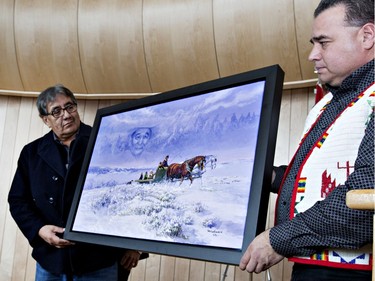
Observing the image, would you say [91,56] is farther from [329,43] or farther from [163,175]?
[329,43]

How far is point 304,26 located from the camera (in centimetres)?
288

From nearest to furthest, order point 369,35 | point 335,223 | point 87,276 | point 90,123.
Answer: point 335,223, point 369,35, point 87,276, point 90,123

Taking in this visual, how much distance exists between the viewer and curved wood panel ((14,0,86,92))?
11.7 feet

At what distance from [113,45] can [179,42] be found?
508 millimetres

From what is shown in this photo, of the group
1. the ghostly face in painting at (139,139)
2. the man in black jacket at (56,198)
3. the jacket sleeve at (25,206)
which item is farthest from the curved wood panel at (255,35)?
the jacket sleeve at (25,206)

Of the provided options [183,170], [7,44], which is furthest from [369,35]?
[7,44]

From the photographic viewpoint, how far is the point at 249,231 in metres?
1.40

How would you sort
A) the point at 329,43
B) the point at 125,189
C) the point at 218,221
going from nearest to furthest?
the point at 329,43 → the point at 218,221 → the point at 125,189

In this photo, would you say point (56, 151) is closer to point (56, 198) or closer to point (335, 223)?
point (56, 198)

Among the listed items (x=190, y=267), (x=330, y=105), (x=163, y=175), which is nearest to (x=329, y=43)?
(x=330, y=105)

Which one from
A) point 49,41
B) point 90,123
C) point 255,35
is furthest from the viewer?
point 90,123

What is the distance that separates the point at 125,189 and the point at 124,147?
204 millimetres

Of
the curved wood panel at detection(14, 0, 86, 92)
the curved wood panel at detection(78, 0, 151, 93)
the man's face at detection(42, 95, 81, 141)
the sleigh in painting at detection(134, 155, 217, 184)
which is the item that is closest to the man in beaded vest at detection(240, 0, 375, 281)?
the sleigh in painting at detection(134, 155, 217, 184)

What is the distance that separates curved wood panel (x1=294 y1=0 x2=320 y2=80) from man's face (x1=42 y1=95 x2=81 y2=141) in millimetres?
1391
